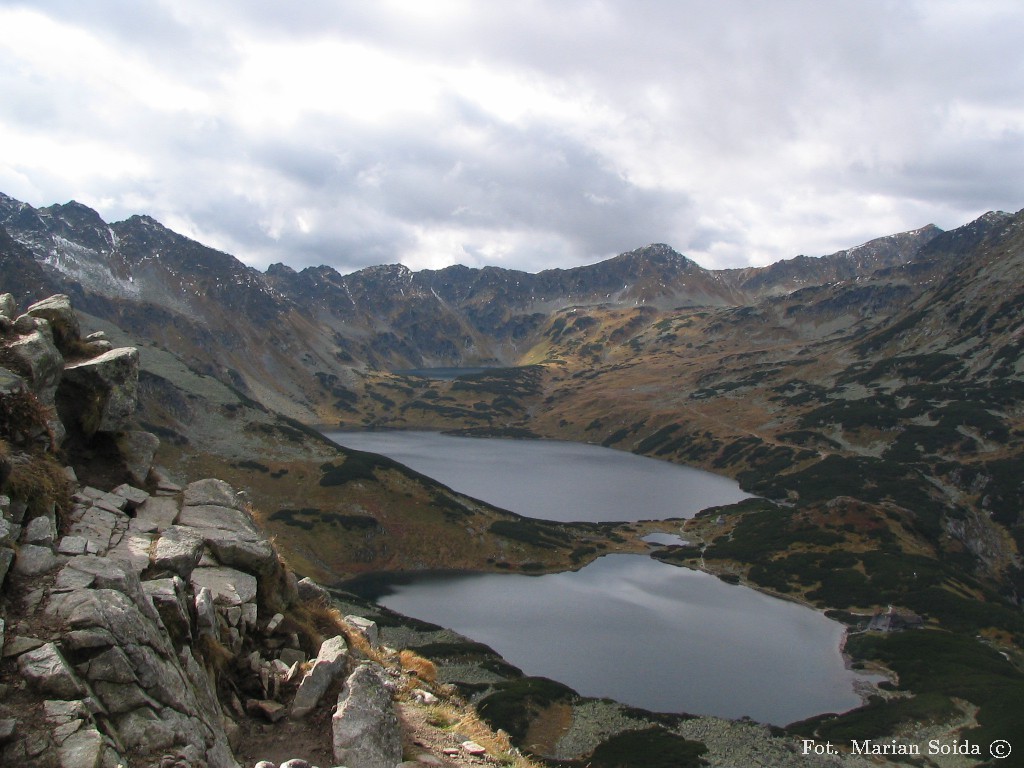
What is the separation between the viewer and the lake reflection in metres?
74.4

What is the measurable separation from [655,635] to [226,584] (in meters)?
86.5

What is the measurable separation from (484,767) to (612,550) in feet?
414

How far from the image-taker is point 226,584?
15273 mm

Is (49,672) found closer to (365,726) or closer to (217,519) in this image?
(365,726)

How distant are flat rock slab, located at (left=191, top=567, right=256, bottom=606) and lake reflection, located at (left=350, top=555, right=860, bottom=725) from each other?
67.4 m

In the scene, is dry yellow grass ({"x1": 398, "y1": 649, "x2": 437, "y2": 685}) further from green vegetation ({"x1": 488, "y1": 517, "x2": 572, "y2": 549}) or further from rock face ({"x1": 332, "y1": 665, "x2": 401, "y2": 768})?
green vegetation ({"x1": 488, "y1": 517, "x2": 572, "y2": 549})

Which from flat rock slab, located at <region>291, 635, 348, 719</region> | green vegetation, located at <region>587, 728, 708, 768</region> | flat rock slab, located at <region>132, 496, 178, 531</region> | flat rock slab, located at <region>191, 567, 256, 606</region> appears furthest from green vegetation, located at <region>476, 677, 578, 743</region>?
flat rock slab, located at <region>291, 635, 348, 719</region>

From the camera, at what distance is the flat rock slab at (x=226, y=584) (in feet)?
48.0

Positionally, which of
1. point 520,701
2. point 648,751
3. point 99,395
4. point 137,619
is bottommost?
point 648,751

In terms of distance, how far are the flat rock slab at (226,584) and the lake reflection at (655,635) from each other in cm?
6742

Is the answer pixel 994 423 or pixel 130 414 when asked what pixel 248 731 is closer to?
pixel 130 414

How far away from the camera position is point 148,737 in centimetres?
962

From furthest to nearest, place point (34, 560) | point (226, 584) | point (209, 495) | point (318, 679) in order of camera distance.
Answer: point (209, 495), point (226, 584), point (318, 679), point (34, 560)

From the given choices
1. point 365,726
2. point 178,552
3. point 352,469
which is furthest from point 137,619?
point 352,469
